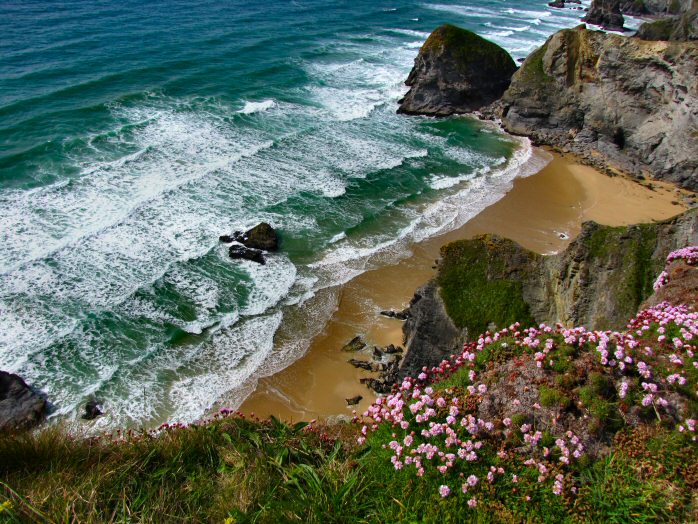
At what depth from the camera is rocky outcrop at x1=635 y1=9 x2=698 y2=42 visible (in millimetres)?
50737

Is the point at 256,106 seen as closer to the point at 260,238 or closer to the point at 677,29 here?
the point at 260,238

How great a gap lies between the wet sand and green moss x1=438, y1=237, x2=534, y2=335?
4270 millimetres

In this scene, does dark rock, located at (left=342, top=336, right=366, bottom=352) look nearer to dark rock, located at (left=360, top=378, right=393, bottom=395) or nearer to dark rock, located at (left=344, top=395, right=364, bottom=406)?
dark rock, located at (left=360, top=378, right=393, bottom=395)

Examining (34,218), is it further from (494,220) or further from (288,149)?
(494,220)

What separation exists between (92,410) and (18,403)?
7.74 feet

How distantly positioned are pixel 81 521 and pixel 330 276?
57.0ft

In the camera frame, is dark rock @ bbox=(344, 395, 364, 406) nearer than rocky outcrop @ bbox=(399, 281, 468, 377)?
No

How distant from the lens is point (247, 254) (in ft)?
80.6

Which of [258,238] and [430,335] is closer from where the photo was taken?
[430,335]

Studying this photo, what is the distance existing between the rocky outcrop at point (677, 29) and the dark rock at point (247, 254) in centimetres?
4254

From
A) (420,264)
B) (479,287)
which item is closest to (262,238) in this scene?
(420,264)

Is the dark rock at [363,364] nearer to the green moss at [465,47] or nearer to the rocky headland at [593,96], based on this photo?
the rocky headland at [593,96]

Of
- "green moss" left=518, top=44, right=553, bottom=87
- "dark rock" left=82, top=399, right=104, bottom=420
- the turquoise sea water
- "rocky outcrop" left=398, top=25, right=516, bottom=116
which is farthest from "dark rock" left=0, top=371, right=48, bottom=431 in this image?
"green moss" left=518, top=44, right=553, bottom=87

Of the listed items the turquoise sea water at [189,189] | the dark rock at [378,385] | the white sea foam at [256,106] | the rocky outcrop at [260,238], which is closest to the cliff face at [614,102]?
the turquoise sea water at [189,189]
